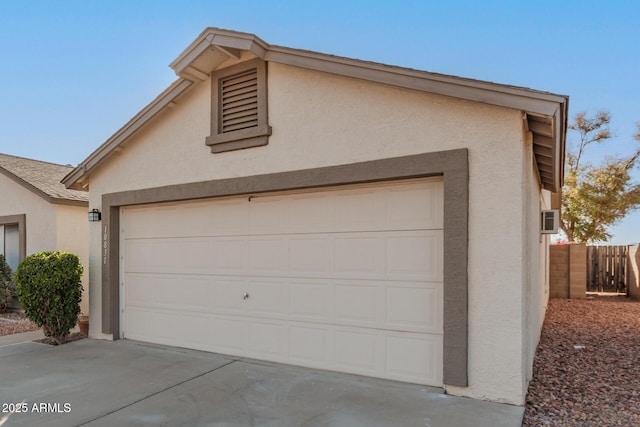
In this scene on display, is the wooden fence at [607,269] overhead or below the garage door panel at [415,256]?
below

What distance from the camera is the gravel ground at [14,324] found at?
342 inches

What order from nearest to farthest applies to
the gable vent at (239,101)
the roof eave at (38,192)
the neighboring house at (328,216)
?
the neighboring house at (328,216)
the gable vent at (239,101)
the roof eave at (38,192)

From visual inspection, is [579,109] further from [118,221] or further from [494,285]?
[118,221]

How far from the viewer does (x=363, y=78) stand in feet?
16.7

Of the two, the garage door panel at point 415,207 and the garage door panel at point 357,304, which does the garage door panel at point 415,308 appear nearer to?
the garage door panel at point 357,304

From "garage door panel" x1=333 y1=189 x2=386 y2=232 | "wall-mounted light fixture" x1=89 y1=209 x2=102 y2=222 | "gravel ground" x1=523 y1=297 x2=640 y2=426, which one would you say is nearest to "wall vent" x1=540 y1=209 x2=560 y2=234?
"gravel ground" x1=523 y1=297 x2=640 y2=426

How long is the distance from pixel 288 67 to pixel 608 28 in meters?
10.9

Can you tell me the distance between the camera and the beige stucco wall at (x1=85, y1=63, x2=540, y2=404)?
171 inches

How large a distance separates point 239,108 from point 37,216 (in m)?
7.48

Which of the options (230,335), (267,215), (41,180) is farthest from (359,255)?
(41,180)

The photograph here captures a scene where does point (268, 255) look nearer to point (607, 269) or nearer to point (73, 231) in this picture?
point (73, 231)

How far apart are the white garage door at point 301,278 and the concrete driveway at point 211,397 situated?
33 centimetres

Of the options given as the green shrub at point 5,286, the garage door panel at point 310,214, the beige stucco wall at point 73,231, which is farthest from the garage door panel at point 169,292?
the green shrub at point 5,286

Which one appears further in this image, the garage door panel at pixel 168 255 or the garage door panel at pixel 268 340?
the garage door panel at pixel 168 255
